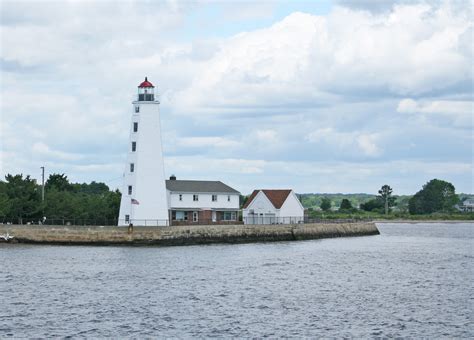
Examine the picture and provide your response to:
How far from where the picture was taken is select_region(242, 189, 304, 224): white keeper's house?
89.9 metres

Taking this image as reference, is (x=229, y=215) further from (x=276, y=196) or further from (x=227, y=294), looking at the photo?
(x=227, y=294)

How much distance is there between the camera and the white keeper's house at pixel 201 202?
272 feet

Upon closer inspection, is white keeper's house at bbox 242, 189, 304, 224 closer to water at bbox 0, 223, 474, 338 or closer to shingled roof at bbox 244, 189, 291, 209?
shingled roof at bbox 244, 189, 291, 209

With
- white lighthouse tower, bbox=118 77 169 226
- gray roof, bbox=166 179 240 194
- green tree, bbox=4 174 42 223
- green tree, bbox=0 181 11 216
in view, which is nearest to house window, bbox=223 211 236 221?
gray roof, bbox=166 179 240 194

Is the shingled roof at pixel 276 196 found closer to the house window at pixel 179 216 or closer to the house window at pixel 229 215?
the house window at pixel 229 215

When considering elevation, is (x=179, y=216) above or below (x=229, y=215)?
below

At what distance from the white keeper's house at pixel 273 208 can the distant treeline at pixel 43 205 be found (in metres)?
17.4

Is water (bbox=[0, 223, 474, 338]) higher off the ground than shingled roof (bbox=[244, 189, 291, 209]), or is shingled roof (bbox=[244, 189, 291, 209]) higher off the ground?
shingled roof (bbox=[244, 189, 291, 209])

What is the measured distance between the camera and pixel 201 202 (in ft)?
277

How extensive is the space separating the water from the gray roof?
18.9 meters

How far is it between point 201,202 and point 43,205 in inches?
656

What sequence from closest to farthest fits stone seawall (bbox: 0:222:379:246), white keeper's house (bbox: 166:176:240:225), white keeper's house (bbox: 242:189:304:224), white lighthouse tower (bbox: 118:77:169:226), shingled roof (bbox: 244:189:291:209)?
1. stone seawall (bbox: 0:222:379:246)
2. white lighthouse tower (bbox: 118:77:169:226)
3. white keeper's house (bbox: 166:176:240:225)
4. white keeper's house (bbox: 242:189:304:224)
5. shingled roof (bbox: 244:189:291:209)

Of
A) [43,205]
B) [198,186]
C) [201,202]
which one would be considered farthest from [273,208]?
[43,205]

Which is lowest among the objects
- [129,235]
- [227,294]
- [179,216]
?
[227,294]
